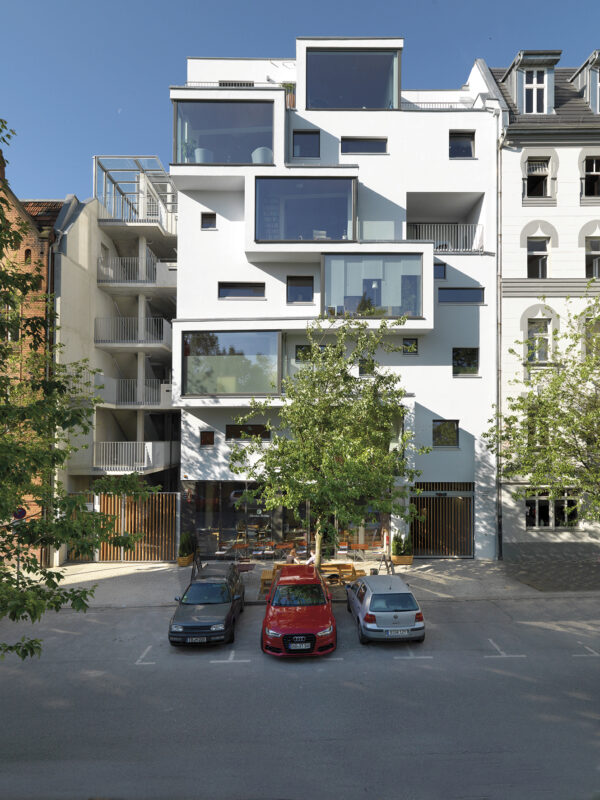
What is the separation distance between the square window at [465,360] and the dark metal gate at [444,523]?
4.83 meters

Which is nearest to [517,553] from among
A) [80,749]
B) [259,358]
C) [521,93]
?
[259,358]

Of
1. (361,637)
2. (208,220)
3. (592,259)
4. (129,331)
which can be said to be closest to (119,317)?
(129,331)

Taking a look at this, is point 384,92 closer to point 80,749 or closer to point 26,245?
point 26,245

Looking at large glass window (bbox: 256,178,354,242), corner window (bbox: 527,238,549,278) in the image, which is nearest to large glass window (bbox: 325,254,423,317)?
large glass window (bbox: 256,178,354,242)

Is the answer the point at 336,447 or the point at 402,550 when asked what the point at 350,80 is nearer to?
the point at 336,447

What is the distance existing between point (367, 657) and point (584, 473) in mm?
9276

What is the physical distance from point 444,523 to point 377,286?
10.2 meters

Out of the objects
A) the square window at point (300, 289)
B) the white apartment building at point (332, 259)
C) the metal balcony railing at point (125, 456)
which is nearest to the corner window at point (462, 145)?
the white apartment building at point (332, 259)

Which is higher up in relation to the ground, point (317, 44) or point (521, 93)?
point (317, 44)

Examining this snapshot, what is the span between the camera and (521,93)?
22.4 metres

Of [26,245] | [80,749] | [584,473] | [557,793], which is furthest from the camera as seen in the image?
[26,245]

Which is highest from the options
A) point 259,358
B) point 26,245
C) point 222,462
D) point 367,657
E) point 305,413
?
point 26,245

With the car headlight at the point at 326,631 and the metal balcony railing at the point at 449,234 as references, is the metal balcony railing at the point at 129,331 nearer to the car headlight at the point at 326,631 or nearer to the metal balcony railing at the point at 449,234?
the metal balcony railing at the point at 449,234

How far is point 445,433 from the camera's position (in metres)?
21.1
